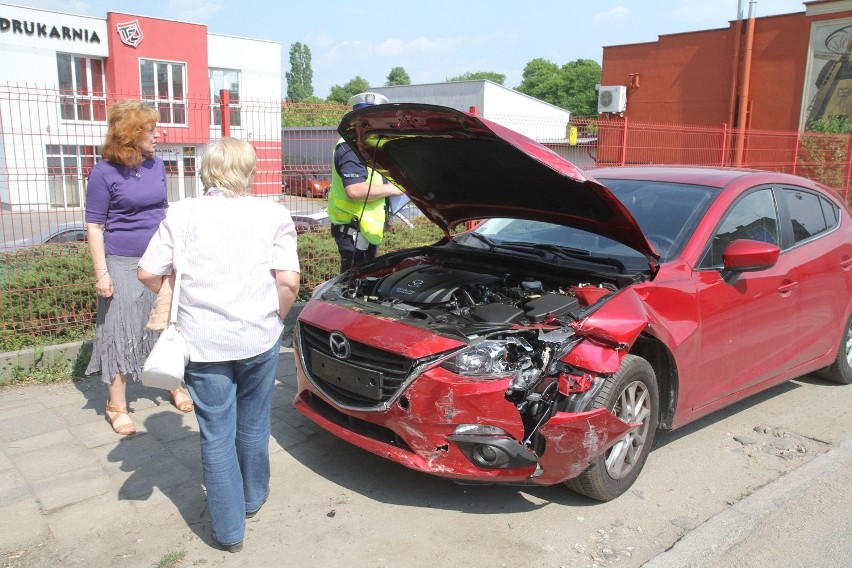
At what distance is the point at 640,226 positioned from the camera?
4.28m

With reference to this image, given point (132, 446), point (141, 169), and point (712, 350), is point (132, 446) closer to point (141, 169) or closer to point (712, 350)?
point (141, 169)

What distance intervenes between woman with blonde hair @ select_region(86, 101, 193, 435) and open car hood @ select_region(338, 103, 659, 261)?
1.24 m

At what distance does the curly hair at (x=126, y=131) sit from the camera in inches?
161

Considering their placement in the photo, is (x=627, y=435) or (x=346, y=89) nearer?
(x=627, y=435)

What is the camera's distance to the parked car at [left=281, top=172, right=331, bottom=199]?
696 centimetres

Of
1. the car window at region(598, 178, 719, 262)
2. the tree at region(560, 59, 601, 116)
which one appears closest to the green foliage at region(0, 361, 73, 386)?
the car window at region(598, 178, 719, 262)

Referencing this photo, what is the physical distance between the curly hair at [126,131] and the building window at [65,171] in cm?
199

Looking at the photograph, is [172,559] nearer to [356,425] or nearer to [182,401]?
[356,425]

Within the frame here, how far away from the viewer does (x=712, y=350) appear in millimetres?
3982

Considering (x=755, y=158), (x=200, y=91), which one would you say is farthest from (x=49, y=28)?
(x=755, y=158)

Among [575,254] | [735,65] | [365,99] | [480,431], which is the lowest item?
[480,431]

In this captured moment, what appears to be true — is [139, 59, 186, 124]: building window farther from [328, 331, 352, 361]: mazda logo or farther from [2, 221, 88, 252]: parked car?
[328, 331, 352, 361]: mazda logo

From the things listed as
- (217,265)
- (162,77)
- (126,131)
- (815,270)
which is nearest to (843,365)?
(815,270)

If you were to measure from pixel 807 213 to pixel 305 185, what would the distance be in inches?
177
